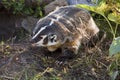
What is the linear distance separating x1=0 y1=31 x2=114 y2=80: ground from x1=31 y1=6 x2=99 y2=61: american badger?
0.35 feet

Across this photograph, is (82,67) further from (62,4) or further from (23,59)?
(62,4)

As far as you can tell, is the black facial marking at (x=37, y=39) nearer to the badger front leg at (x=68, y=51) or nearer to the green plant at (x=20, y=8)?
the badger front leg at (x=68, y=51)

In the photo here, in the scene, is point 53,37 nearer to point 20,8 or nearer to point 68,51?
point 68,51

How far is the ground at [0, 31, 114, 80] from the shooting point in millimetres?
A: 3217

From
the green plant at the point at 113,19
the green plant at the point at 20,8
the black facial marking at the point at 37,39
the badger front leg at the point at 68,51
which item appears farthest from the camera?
the green plant at the point at 20,8

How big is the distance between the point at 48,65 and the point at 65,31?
1.21 feet

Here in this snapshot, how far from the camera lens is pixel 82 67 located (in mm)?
3328

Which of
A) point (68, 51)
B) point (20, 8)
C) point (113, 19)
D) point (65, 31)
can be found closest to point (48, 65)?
point (68, 51)

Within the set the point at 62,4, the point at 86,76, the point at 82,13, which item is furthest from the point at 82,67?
the point at 62,4

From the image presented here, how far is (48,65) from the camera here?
3350 mm

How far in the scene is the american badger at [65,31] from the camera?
3244 millimetres

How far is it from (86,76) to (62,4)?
1.64 meters

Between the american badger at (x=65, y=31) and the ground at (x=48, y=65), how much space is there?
0.35 feet

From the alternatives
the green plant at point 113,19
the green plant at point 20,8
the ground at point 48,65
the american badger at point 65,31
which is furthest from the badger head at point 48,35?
the green plant at point 20,8
